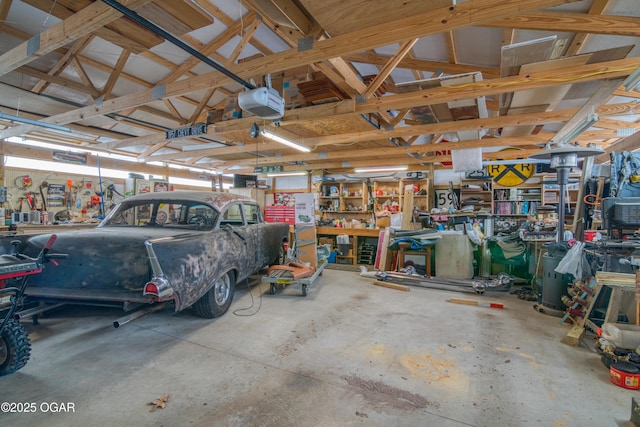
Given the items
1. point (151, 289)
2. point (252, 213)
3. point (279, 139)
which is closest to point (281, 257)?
point (252, 213)

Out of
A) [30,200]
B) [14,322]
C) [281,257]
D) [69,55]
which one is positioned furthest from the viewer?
[281,257]

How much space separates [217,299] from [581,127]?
17.4 ft

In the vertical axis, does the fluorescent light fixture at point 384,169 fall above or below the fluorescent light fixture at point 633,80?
below

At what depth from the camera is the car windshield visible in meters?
3.72

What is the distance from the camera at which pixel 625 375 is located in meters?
2.19

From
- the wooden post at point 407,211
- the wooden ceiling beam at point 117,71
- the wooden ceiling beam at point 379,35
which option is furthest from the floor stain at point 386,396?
the wooden post at point 407,211

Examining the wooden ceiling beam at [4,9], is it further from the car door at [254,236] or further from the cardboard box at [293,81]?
the car door at [254,236]

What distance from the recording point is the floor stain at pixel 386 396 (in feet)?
6.46

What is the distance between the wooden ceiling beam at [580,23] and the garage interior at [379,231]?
0.05 feet

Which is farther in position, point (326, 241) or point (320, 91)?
point (326, 241)

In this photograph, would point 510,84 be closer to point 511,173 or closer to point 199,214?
point 199,214

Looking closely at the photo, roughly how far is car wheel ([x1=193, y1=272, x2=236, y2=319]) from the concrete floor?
13 cm

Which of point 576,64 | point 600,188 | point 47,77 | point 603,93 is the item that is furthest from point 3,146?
point 600,188

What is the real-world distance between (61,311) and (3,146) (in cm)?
398
